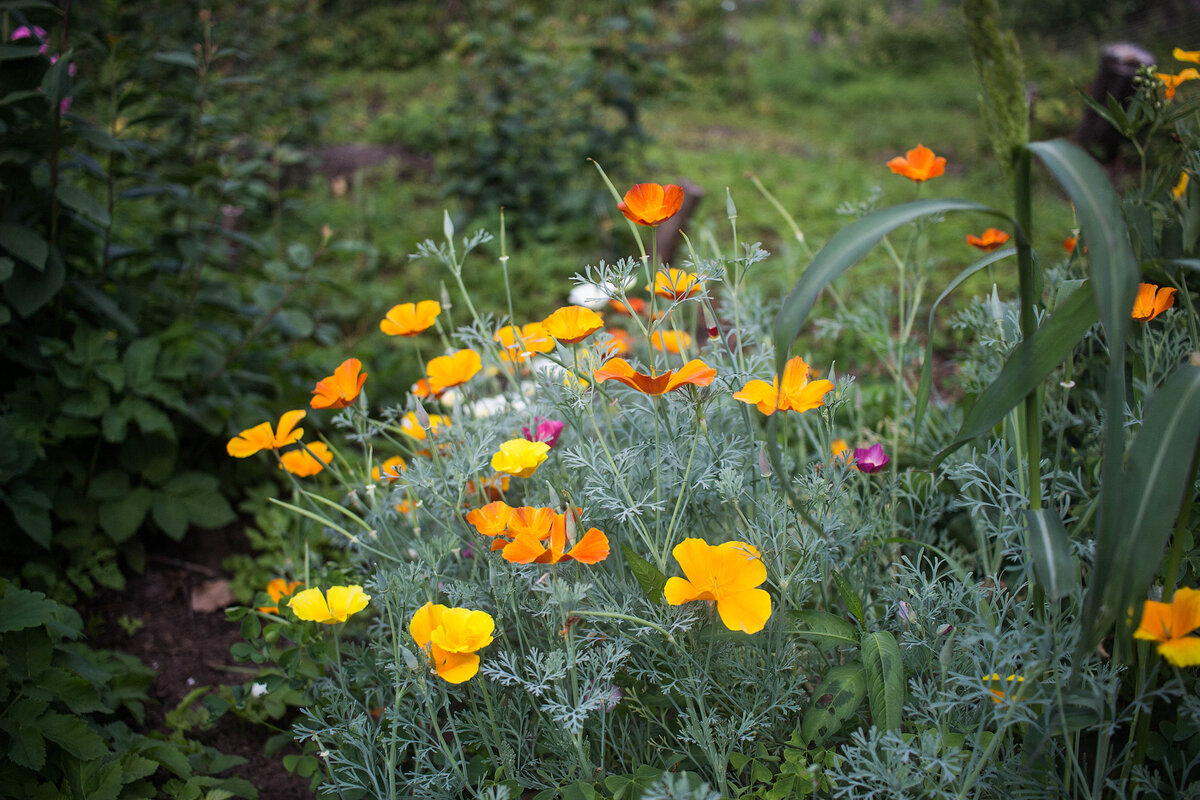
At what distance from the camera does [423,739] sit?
1035 millimetres

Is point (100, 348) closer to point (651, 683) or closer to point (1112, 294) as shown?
point (651, 683)

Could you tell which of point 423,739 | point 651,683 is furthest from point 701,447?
point 423,739

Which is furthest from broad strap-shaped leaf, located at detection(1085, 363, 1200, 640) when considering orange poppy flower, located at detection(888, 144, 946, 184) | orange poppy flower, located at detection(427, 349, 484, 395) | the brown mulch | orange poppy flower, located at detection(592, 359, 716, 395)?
the brown mulch

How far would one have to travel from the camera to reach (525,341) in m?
1.10

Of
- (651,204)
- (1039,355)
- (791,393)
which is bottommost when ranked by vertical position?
(791,393)

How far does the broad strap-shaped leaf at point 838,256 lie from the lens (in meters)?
0.73

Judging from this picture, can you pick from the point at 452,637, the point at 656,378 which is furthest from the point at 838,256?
the point at 452,637

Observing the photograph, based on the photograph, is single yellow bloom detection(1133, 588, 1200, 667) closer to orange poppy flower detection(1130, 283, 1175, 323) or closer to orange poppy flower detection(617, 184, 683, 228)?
orange poppy flower detection(1130, 283, 1175, 323)

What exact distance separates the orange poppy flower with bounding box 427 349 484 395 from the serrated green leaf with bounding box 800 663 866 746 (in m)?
0.69

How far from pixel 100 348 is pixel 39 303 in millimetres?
184

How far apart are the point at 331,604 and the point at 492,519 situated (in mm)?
260

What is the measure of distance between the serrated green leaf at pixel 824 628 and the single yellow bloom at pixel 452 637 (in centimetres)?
42

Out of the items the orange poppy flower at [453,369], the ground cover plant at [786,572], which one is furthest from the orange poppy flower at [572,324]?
the orange poppy flower at [453,369]

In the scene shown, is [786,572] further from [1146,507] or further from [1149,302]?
[1149,302]
